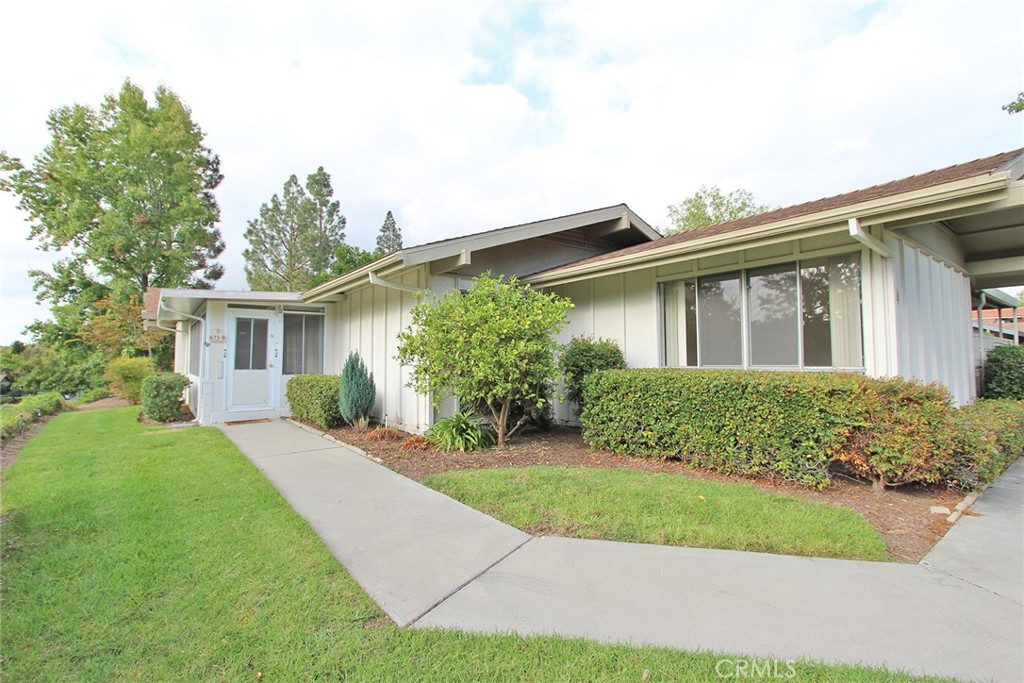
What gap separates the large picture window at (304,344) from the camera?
10812 millimetres

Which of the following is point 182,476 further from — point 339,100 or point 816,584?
point 339,100

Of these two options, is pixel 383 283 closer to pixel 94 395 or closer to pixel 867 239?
pixel 867 239

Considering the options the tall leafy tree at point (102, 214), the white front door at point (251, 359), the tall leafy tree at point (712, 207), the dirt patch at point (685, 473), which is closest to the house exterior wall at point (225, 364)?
the white front door at point (251, 359)

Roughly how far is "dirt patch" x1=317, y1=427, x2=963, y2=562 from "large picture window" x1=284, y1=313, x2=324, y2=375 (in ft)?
10.7

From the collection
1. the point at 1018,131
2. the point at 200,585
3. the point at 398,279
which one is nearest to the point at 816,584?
the point at 200,585

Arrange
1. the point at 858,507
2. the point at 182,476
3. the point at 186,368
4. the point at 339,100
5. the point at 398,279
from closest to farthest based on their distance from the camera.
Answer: the point at 858,507, the point at 182,476, the point at 398,279, the point at 339,100, the point at 186,368

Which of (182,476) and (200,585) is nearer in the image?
(200,585)

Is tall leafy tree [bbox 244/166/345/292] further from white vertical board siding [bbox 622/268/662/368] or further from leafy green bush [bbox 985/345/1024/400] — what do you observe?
leafy green bush [bbox 985/345/1024/400]

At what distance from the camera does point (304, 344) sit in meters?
11.0

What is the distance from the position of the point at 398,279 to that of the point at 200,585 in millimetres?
6129

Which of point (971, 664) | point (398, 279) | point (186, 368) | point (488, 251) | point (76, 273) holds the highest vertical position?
point (76, 273)

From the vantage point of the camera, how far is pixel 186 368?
1474 centimetres

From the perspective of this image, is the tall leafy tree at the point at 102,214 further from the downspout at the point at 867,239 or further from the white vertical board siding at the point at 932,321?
the white vertical board siding at the point at 932,321

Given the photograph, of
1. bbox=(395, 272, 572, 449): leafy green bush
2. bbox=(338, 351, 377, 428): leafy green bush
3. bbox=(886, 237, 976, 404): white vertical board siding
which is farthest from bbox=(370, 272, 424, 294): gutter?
bbox=(886, 237, 976, 404): white vertical board siding
